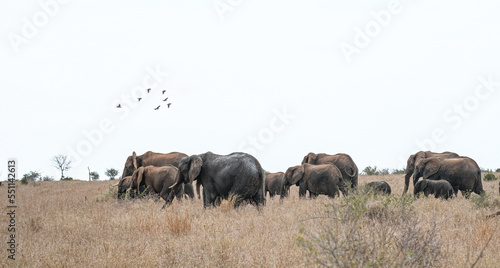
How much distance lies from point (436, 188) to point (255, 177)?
23.6 ft

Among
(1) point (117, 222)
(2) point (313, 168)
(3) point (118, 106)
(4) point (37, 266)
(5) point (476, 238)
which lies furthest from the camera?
(3) point (118, 106)

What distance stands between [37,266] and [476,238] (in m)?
6.04

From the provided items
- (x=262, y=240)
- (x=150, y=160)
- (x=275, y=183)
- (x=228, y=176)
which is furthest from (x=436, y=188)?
(x=150, y=160)

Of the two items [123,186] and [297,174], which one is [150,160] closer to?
[123,186]

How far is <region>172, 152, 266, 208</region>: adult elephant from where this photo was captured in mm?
10867

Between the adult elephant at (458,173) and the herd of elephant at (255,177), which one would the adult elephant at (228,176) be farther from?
the adult elephant at (458,173)

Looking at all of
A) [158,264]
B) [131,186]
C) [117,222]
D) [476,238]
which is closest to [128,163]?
[131,186]

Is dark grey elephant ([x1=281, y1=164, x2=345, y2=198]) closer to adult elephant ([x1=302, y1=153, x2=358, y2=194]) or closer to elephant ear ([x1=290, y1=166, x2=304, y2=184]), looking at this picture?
elephant ear ([x1=290, y1=166, x2=304, y2=184])

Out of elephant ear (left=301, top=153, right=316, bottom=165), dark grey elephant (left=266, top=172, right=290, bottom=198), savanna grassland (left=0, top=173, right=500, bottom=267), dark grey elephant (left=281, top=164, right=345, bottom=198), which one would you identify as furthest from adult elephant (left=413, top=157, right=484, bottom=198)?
savanna grassland (left=0, top=173, right=500, bottom=267)

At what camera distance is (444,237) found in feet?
22.7

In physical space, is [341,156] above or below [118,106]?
below

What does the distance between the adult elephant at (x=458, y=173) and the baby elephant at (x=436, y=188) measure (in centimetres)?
180

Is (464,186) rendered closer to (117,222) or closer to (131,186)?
(131,186)

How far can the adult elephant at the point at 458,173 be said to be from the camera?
16.7 metres
